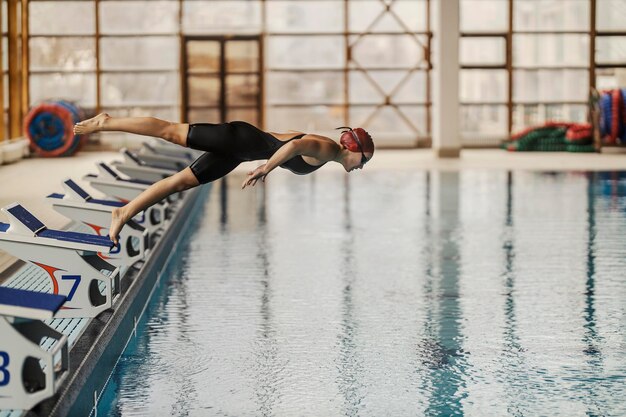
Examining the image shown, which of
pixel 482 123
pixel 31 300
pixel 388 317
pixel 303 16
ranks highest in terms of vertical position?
pixel 303 16

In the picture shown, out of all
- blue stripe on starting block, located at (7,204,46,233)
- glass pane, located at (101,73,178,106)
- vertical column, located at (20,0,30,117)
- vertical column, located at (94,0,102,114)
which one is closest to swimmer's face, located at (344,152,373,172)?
blue stripe on starting block, located at (7,204,46,233)

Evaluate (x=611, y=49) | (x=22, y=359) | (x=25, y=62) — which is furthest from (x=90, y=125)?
(x=611, y=49)

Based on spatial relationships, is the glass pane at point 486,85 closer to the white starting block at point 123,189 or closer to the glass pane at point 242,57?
the glass pane at point 242,57

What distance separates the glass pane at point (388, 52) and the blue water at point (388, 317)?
40.9 ft

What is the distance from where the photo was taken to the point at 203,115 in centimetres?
2552

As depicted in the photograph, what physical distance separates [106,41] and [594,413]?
21.3m

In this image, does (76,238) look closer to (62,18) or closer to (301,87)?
(62,18)

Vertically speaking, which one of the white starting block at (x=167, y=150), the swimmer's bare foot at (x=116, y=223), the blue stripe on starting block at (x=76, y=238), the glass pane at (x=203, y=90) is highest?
the glass pane at (x=203, y=90)

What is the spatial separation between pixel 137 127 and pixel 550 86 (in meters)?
21.0

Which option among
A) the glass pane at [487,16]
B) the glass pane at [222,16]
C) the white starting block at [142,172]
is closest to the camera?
the white starting block at [142,172]

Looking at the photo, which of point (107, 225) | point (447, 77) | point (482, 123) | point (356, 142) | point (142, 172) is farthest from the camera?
point (482, 123)

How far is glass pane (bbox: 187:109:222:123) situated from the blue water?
1223 cm

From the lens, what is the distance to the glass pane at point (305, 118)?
1007 inches

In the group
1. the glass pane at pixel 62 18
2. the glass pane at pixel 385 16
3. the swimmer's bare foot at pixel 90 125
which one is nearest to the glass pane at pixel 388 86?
the glass pane at pixel 385 16
